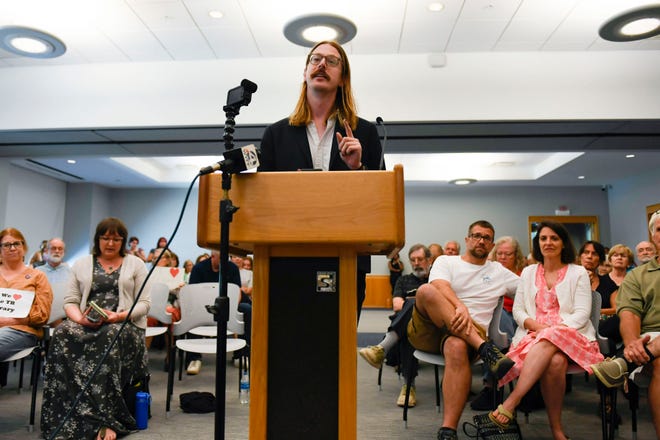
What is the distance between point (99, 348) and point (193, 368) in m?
1.56

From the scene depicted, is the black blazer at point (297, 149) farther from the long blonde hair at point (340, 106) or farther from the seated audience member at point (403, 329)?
the seated audience member at point (403, 329)

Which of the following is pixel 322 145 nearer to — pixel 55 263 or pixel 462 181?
pixel 55 263

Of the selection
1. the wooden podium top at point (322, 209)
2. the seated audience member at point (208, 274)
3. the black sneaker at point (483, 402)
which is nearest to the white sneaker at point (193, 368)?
the seated audience member at point (208, 274)

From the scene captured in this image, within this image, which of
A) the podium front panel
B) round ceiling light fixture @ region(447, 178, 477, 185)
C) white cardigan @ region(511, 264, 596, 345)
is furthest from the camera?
round ceiling light fixture @ region(447, 178, 477, 185)

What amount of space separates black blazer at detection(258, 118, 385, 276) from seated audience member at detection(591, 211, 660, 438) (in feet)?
5.78

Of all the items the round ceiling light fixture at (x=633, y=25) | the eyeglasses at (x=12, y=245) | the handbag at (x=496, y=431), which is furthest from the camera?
the round ceiling light fixture at (x=633, y=25)

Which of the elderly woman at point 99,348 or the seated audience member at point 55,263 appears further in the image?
the seated audience member at point 55,263

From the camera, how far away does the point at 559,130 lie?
5.43m

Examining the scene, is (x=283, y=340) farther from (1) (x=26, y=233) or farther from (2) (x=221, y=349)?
(1) (x=26, y=233)

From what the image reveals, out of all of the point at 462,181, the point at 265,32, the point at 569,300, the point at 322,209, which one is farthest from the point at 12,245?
the point at 462,181

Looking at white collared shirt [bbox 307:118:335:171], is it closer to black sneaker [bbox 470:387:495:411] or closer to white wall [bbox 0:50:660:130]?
black sneaker [bbox 470:387:495:411]

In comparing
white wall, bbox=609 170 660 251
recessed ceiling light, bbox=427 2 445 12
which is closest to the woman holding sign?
recessed ceiling light, bbox=427 2 445 12

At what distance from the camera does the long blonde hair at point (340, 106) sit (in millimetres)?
1527

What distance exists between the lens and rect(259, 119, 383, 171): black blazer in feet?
4.88
